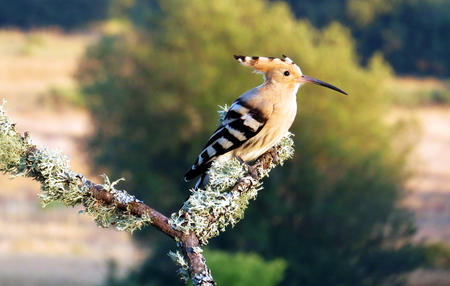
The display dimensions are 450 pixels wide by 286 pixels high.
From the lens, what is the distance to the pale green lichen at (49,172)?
2.08 meters

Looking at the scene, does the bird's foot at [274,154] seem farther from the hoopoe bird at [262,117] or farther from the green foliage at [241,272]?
the green foliage at [241,272]

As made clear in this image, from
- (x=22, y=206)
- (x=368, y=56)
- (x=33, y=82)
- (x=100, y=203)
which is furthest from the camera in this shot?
(x=368, y=56)

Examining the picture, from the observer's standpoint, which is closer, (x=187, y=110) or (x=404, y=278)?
(x=404, y=278)

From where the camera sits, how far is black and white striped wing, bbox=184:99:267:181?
3.29m

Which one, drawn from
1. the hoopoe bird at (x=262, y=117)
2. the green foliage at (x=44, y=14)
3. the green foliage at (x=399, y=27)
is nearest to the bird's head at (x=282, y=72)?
the hoopoe bird at (x=262, y=117)

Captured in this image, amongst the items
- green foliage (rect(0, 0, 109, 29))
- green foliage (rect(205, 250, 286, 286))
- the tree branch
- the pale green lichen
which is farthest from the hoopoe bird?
green foliage (rect(0, 0, 109, 29))

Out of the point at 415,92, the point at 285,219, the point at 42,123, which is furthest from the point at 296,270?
the point at 415,92

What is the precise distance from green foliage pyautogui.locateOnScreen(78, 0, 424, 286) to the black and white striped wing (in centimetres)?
1163

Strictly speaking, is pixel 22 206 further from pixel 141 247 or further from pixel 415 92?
pixel 415 92

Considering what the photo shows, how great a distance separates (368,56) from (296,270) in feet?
73.9

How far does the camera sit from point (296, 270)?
14945mm

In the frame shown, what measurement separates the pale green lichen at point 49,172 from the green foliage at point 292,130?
1285 cm

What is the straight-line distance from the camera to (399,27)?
3584 centimetres

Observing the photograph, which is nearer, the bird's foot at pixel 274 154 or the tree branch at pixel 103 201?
the tree branch at pixel 103 201
